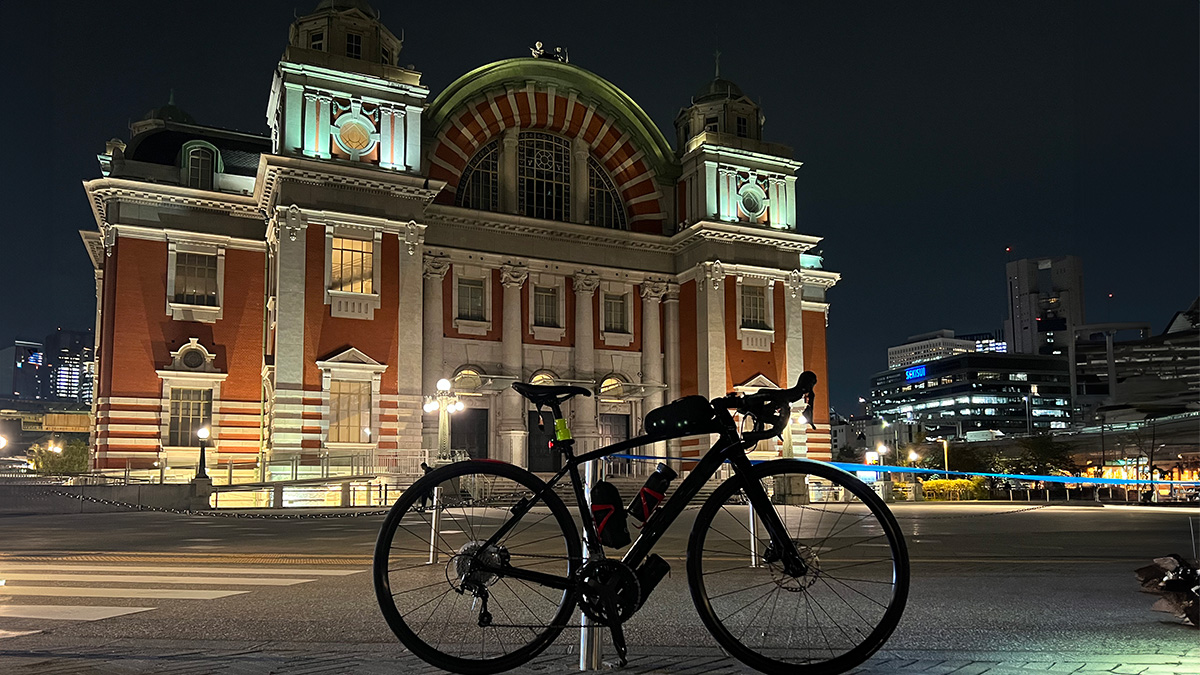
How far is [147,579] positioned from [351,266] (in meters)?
26.9

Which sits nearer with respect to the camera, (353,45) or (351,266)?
(351,266)

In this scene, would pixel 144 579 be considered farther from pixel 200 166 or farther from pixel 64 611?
pixel 200 166

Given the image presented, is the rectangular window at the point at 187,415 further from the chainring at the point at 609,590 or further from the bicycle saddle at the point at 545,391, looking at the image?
the chainring at the point at 609,590

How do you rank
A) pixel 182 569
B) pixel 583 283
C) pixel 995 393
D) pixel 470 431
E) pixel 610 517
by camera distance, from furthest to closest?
pixel 995 393 < pixel 583 283 < pixel 470 431 < pixel 182 569 < pixel 610 517

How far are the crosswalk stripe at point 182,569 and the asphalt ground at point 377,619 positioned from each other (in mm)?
29

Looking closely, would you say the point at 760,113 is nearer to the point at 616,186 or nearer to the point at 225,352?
the point at 616,186

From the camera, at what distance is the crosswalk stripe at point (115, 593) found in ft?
25.3

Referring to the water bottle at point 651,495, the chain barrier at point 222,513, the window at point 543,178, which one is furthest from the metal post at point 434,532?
the window at point 543,178

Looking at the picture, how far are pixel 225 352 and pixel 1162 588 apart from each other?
35.0m

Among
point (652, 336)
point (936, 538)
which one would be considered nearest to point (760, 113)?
point (652, 336)

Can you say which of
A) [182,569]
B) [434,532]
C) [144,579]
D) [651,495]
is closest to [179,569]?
[182,569]

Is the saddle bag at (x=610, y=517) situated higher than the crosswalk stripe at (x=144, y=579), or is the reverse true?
the saddle bag at (x=610, y=517)

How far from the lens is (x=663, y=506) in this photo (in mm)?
4609

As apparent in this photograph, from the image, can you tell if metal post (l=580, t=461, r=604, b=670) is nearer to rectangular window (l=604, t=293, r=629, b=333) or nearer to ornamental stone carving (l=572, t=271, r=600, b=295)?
ornamental stone carving (l=572, t=271, r=600, b=295)
